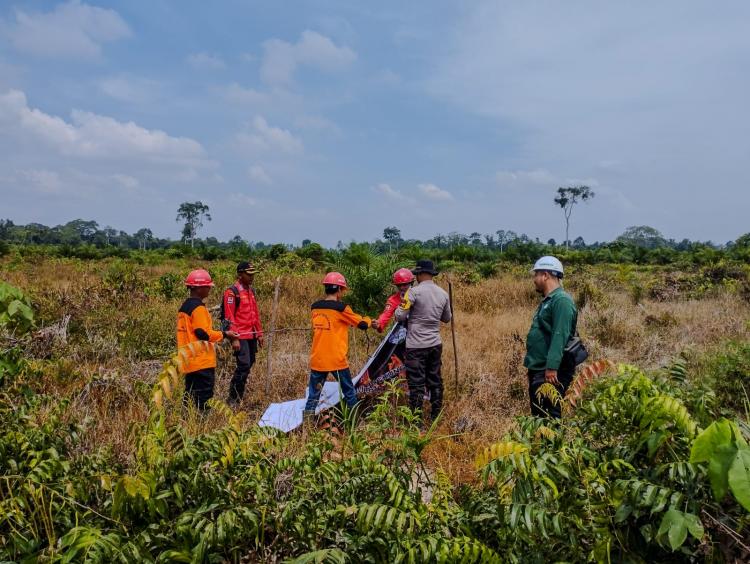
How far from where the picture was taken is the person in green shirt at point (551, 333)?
Result: 3768 millimetres

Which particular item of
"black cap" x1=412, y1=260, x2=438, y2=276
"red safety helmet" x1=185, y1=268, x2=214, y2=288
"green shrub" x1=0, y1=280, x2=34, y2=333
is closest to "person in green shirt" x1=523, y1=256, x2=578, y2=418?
"black cap" x1=412, y1=260, x2=438, y2=276

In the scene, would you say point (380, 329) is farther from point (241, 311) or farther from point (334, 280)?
point (241, 311)

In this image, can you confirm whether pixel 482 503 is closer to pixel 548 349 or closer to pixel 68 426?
pixel 548 349

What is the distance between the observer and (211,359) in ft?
15.0

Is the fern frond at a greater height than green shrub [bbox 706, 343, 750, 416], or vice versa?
the fern frond

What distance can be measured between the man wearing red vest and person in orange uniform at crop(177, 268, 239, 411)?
761 mm

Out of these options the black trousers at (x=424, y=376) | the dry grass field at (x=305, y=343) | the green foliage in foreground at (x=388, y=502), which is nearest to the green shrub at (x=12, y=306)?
the green foliage in foreground at (x=388, y=502)

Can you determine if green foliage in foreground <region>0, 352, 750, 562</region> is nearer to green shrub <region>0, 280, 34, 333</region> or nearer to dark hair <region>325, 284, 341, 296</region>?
green shrub <region>0, 280, 34, 333</region>

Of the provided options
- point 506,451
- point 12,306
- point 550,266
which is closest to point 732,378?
point 550,266

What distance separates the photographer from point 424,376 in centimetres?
502

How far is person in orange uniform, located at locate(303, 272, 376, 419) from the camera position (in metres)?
4.73

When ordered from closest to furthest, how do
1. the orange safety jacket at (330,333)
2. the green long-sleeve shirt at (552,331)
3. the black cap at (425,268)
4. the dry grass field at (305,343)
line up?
the green long-sleeve shirt at (552,331)
the dry grass field at (305,343)
the orange safety jacket at (330,333)
the black cap at (425,268)

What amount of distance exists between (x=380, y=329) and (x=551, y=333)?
187 centimetres

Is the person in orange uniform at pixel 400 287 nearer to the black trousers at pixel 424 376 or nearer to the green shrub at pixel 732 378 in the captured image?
the black trousers at pixel 424 376
